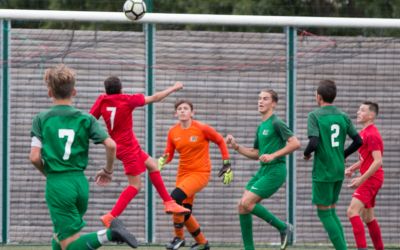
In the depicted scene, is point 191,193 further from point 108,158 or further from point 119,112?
point 108,158

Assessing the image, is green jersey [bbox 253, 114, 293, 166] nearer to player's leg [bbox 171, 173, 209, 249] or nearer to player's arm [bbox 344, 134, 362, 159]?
player's arm [bbox 344, 134, 362, 159]

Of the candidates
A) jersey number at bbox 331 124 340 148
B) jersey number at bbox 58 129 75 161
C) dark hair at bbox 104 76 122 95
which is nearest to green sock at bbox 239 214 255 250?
jersey number at bbox 331 124 340 148

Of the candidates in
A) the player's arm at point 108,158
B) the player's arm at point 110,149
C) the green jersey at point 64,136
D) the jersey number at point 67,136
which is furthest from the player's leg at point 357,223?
the jersey number at point 67,136

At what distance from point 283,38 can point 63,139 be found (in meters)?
5.88

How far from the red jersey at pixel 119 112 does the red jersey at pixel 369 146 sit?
2.41m

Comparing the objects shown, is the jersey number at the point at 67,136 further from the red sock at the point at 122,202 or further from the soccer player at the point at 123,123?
the red sock at the point at 122,202

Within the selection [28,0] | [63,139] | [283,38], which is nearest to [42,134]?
[63,139]

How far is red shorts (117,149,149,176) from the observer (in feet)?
36.4

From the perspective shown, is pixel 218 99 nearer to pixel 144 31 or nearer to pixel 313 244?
pixel 144 31

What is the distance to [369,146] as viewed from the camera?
11.0 metres

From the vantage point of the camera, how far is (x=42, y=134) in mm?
8070

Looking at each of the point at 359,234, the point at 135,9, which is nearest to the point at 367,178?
the point at 359,234

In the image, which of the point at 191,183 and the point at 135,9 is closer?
the point at 191,183

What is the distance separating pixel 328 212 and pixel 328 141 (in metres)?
0.70
